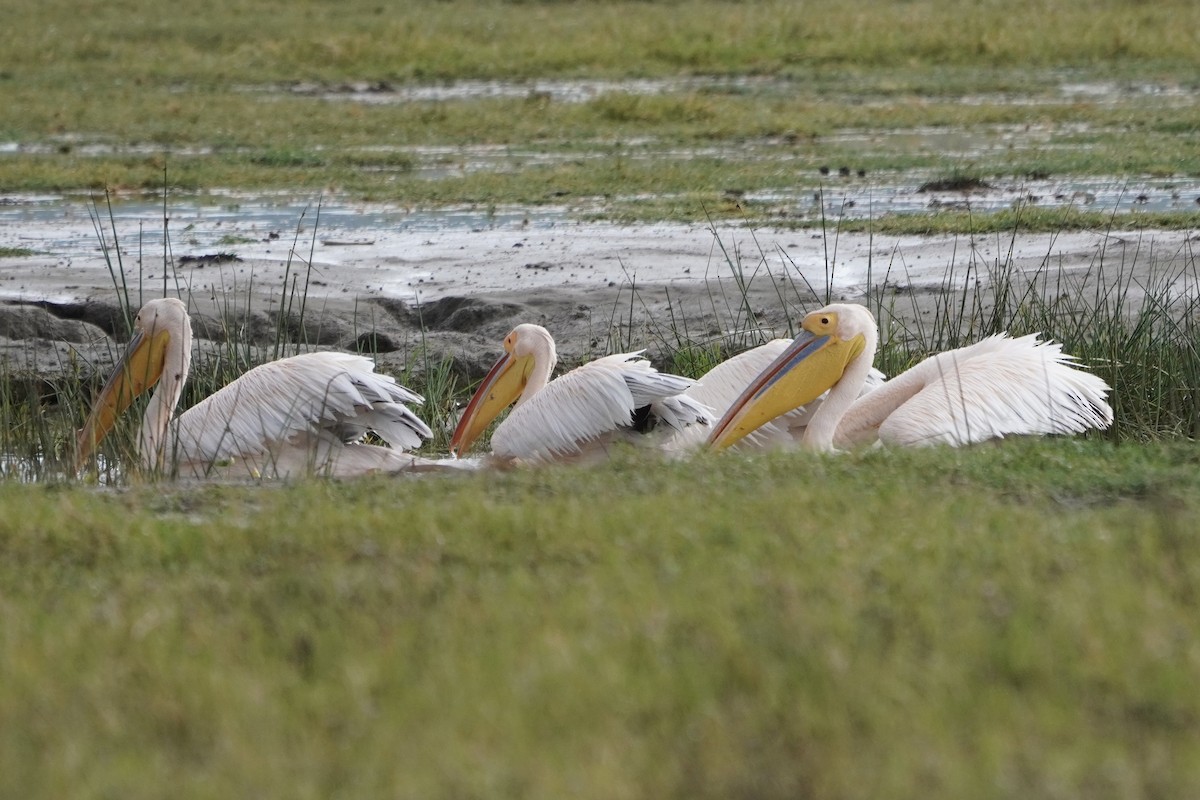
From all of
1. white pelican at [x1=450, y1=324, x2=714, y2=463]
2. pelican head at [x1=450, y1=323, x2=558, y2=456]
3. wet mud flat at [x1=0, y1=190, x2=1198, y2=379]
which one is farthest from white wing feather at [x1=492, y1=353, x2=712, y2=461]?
wet mud flat at [x1=0, y1=190, x2=1198, y2=379]

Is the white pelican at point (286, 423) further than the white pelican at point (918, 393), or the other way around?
the white pelican at point (286, 423)

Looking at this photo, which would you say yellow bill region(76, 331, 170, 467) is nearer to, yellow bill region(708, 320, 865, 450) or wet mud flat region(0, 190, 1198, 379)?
wet mud flat region(0, 190, 1198, 379)

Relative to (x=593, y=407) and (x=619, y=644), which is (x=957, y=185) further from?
(x=619, y=644)

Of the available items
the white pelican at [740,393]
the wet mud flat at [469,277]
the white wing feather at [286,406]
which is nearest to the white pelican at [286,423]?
the white wing feather at [286,406]

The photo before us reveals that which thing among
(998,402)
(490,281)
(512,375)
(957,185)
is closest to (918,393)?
(998,402)

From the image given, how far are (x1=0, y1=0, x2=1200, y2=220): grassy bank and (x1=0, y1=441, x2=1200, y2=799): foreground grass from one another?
7693 mm

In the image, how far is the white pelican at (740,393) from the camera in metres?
6.37

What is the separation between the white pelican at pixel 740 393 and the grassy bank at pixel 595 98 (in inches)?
207

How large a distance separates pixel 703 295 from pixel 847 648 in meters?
6.27

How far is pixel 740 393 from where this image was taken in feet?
20.9

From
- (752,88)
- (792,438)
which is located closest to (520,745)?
(792,438)

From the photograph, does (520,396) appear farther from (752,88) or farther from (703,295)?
(752,88)

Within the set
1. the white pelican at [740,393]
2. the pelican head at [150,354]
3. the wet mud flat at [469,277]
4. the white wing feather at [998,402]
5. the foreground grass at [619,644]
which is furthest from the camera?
the wet mud flat at [469,277]

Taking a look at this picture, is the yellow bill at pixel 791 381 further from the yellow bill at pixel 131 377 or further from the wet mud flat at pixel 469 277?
the yellow bill at pixel 131 377
